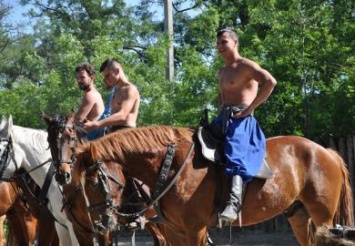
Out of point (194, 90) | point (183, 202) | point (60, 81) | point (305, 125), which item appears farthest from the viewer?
point (60, 81)

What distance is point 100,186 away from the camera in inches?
262

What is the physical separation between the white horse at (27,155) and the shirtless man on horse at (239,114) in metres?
2.27

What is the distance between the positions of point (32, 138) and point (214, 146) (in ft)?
8.74

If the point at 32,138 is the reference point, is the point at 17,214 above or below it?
below

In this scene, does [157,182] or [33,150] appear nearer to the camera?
[157,182]

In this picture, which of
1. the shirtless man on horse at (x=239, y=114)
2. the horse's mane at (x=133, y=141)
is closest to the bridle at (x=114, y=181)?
the horse's mane at (x=133, y=141)

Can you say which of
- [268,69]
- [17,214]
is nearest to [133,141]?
[17,214]

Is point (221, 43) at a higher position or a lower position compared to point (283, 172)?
higher

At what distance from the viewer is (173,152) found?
676cm

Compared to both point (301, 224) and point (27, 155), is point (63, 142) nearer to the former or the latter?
point (27, 155)

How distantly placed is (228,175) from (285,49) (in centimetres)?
870

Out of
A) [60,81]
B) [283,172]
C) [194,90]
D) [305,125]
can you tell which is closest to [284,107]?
[305,125]

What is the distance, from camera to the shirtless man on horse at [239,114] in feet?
22.3

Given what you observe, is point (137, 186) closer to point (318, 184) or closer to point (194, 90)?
point (318, 184)
